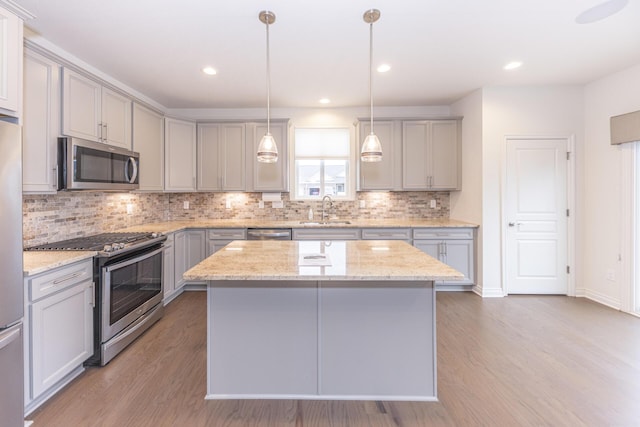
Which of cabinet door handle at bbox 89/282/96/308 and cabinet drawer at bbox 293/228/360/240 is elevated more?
cabinet drawer at bbox 293/228/360/240

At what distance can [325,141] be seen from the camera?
4879 mm

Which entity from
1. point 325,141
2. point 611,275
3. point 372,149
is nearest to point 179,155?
point 325,141

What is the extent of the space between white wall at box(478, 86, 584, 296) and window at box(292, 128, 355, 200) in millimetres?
1857

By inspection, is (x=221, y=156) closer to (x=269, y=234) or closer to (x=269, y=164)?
(x=269, y=164)

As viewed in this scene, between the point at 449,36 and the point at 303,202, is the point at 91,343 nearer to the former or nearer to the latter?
the point at 303,202

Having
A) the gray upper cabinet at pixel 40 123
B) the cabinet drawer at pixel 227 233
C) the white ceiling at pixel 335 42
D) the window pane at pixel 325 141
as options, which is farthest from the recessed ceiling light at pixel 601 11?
the gray upper cabinet at pixel 40 123

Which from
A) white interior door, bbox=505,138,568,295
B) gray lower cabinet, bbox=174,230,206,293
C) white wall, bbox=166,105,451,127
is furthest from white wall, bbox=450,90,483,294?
gray lower cabinet, bbox=174,230,206,293

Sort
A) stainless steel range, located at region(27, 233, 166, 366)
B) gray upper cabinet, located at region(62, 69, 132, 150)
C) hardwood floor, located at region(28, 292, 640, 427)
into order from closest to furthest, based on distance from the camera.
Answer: hardwood floor, located at region(28, 292, 640, 427) < stainless steel range, located at region(27, 233, 166, 366) < gray upper cabinet, located at region(62, 69, 132, 150)

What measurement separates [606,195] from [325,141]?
3.56 m

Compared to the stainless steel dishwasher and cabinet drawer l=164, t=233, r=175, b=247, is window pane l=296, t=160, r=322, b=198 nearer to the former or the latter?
the stainless steel dishwasher

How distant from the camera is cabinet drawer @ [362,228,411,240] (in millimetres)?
4191

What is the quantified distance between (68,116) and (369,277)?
2673 millimetres

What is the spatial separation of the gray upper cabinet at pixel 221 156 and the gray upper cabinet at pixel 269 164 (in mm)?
123

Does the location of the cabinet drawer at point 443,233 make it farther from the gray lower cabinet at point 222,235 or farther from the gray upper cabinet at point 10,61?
the gray upper cabinet at point 10,61
